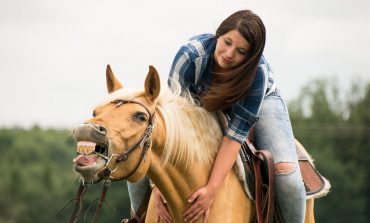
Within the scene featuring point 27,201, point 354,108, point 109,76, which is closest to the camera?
point 109,76

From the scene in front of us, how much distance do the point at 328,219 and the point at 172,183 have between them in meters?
79.5

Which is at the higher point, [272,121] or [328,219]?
[272,121]

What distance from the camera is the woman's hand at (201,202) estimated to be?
24.9 feet

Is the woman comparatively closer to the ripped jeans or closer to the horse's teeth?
the ripped jeans

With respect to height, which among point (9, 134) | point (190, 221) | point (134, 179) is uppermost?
point (134, 179)

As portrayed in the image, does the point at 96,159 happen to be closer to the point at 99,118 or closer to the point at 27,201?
the point at 99,118

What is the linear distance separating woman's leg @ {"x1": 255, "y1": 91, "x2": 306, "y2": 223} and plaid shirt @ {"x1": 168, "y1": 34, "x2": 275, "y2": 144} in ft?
0.90

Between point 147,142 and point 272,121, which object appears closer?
point 147,142

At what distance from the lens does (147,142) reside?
710 centimetres

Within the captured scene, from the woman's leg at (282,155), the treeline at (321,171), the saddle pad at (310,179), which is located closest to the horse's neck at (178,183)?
the woman's leg at (282,155)

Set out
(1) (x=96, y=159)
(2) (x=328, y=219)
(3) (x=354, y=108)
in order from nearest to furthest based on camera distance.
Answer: (1) (x=96, y=159)
(2) (x=328, y=219)
(3) (x=354, y=108)

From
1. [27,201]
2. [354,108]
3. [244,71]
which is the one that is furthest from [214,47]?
[27,201]

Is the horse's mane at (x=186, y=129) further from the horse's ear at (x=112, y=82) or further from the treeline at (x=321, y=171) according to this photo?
the treeline at (x=321, y=171)

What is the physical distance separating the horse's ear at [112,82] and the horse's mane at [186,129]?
38 centimetres
